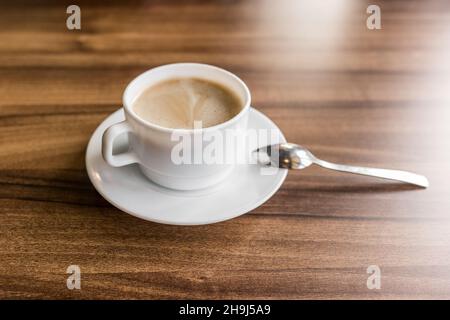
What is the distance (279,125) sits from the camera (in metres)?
0.77

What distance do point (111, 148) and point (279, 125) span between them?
29 cm

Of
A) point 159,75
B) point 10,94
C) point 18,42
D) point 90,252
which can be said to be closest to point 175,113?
point 159,75

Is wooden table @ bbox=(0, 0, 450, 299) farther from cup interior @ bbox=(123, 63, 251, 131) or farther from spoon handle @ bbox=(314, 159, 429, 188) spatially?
cup interior @ bbox=(123, 63, 251, 131)

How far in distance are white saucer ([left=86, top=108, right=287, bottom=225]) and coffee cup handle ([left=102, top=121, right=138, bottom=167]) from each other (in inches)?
0.9

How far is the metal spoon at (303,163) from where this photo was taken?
0.66 meters

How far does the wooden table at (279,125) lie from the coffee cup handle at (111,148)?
58 mm

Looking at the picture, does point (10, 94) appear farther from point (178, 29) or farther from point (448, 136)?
point (448, 136)

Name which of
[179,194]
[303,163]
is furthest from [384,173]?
[179,194]

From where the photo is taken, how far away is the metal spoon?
66cm

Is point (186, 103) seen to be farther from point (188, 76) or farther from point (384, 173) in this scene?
point (384, 173)

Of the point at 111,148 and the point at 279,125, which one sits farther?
the point at 279,125

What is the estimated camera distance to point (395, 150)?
29.0 inches
